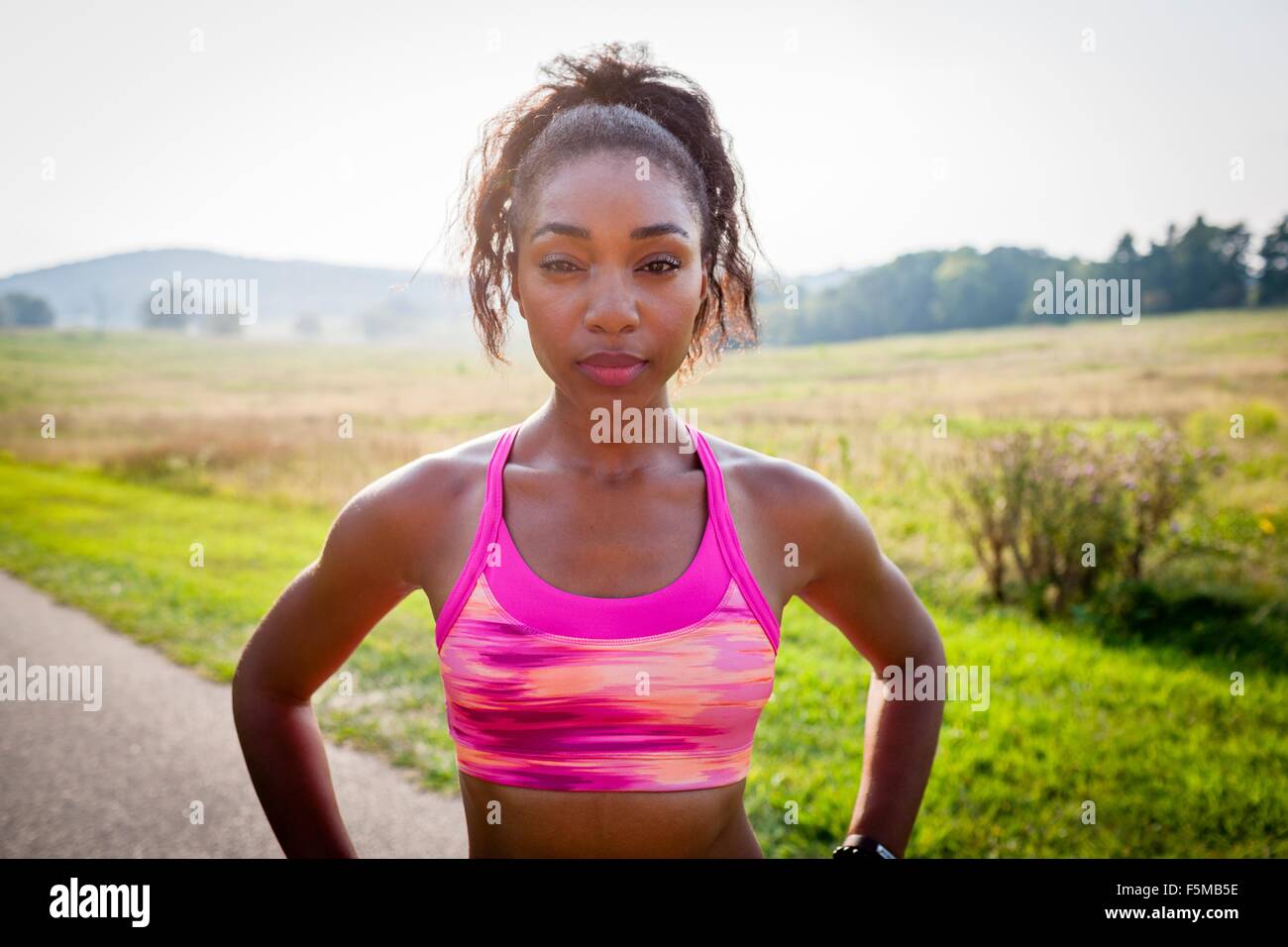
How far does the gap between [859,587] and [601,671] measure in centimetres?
64

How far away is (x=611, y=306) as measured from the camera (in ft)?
5.28

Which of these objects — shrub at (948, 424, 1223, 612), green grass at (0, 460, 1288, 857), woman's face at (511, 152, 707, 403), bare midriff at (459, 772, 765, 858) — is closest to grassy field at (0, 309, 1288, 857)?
green grass at (0, 460, 1288, 857)

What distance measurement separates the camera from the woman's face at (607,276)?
5.34ft

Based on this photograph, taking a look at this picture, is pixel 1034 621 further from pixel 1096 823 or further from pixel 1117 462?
pixel 1096 823

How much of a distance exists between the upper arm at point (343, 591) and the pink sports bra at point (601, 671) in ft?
0.62

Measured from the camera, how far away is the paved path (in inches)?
173

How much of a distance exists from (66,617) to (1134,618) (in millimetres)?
8906

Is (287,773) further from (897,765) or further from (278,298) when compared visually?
(278,298)

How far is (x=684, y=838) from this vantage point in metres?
1.72

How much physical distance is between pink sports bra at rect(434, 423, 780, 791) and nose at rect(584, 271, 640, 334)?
412mm

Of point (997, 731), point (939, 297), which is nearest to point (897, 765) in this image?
point (997, 731)
